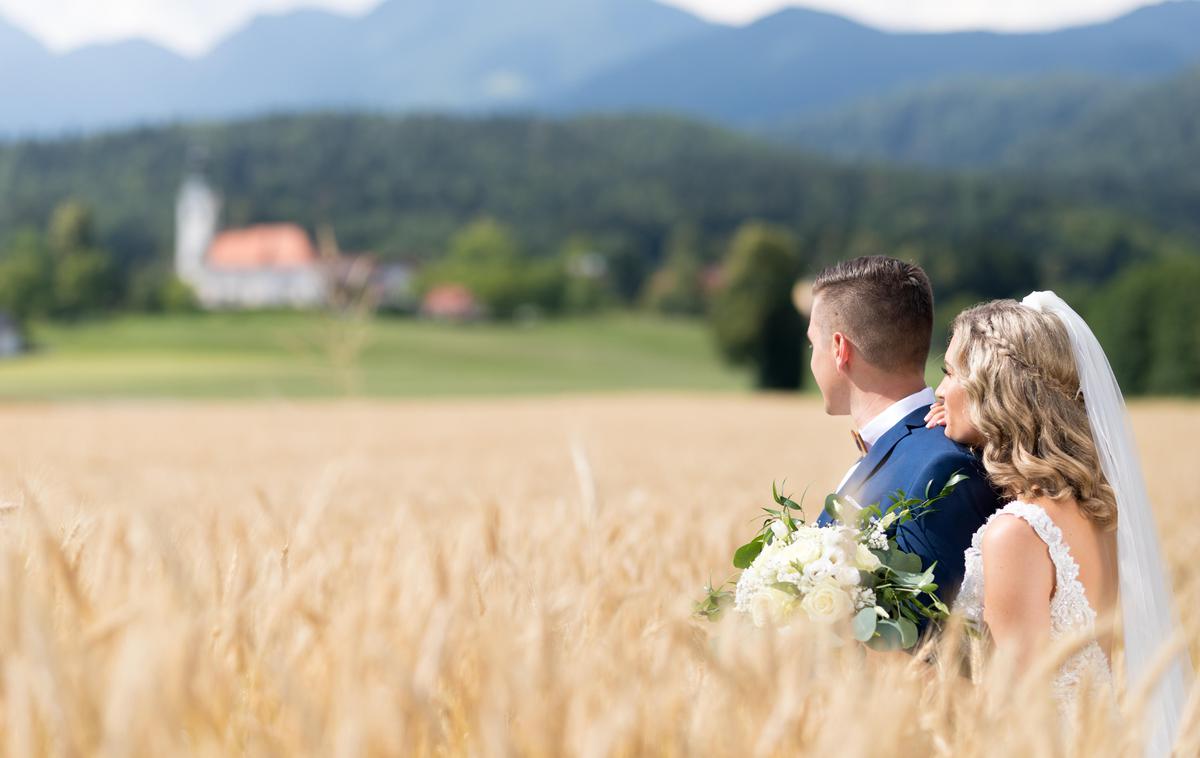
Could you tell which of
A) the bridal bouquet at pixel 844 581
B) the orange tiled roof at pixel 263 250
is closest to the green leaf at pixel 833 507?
the bridal bouquet at pixel 844 581

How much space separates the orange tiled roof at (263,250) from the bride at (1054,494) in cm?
15421

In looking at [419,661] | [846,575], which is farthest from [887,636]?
[419,661]

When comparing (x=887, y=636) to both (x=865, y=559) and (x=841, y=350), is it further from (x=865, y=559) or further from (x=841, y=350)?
(x=841, y=350)

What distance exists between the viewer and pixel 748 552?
122 inches

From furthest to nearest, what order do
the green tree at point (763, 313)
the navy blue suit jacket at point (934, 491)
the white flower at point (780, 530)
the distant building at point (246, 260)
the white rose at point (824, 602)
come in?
1. the distant building at point (246, 260)
2. the green tree at point (763, 313)
3. the navy blue suit jacket at point (934, 491)
4. the white flower at point (780, 530)
5. the white rose at point (824, 602)

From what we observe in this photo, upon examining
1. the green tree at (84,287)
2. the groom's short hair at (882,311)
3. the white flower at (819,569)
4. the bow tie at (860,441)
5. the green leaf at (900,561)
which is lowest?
the green tree at (84,287)

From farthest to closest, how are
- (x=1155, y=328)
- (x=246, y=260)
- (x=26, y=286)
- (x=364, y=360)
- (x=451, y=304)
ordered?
(x=246, y=260)
(x=451, y=304)
(x=26, y=286)
(x=364, y=360)
(x=1155, y=328)

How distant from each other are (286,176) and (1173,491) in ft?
641

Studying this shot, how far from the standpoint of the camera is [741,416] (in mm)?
33562

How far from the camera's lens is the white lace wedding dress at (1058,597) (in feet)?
9.91

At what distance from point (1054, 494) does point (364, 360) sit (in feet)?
251

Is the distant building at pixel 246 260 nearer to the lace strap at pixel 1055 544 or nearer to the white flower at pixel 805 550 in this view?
the lace strap at pixel 1055 544

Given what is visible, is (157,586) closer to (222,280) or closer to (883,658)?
(883,658)

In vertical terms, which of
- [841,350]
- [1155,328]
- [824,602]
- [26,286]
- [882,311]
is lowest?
[26,286]
